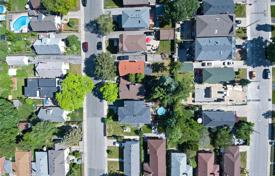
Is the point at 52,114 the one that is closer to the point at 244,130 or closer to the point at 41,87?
the point at 41,87

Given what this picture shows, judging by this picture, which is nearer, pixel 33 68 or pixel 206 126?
pixel 206 126

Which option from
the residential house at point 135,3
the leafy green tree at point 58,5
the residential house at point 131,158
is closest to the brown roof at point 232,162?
the residential house at point 131,158

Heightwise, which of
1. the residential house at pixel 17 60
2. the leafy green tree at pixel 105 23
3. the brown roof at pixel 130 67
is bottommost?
the brown roof at pixel 130 67

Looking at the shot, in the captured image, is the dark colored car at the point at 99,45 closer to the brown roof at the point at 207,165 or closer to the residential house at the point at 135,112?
the residential house at the point at 135,112

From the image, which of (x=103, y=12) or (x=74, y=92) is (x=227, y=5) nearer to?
(x=103, y=12)

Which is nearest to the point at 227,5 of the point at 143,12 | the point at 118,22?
the point at 143,12

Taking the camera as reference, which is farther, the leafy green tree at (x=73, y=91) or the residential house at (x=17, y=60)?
the residential house at (x=17, y=60)

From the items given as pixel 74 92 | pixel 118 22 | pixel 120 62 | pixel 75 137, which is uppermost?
pixel 118 22
